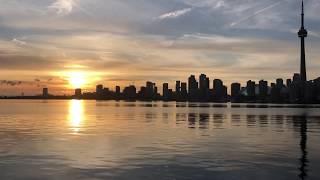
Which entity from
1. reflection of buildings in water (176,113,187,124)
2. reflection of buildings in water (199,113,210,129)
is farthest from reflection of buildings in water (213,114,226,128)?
reflection of buildings in water (176,113,187,124)

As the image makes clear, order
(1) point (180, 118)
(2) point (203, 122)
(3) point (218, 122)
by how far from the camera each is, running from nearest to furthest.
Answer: (2) point (203, 122), (3) point (218, 122), (1) point (180, 118)

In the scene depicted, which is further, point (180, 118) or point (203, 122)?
point (180, 118)

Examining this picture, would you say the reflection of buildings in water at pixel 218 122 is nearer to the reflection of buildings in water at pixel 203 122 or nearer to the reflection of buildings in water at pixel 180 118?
the reflection of buildings in water at pixel 203 122

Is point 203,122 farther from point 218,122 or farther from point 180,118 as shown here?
point 180,118

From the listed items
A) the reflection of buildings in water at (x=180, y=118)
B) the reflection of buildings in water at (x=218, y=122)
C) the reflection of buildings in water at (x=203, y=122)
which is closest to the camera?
the reflection of buildings in water at (x=203, y=122)

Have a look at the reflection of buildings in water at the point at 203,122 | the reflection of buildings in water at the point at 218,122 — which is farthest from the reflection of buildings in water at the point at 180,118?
the reflection of buildings in water at the point at 218,122

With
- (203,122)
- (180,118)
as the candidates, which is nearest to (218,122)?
(203,122)

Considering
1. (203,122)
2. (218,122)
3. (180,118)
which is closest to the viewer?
(203,122)

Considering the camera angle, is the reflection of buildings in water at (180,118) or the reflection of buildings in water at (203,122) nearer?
the reflection of buildings in water at (203,122)

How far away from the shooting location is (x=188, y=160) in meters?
39.5

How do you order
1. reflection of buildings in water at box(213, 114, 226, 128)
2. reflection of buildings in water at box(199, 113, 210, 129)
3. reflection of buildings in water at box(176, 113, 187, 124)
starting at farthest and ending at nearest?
reflection of buildings in water at box(176, 113, 187, 124)
reflection of buildings in water at box(213, 114, 226, 128)
reflection of buildings in water at box(199, 113, 210, 129)

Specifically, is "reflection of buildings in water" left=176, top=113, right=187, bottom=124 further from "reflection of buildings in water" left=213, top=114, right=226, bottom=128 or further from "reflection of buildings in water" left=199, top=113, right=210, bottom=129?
"reflection of buildings in water" left=213, top=114, right=226, bottom=128

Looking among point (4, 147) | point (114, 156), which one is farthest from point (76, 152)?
point (4, 147)

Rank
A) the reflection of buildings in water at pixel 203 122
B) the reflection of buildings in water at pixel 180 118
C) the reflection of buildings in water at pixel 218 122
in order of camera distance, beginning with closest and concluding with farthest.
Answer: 1. the reflection of buildings in water at pixel 203 122
2. the reflection of buildings in water at pixel 218 122
3. the reflection of buildings in water at pixel 180 118
